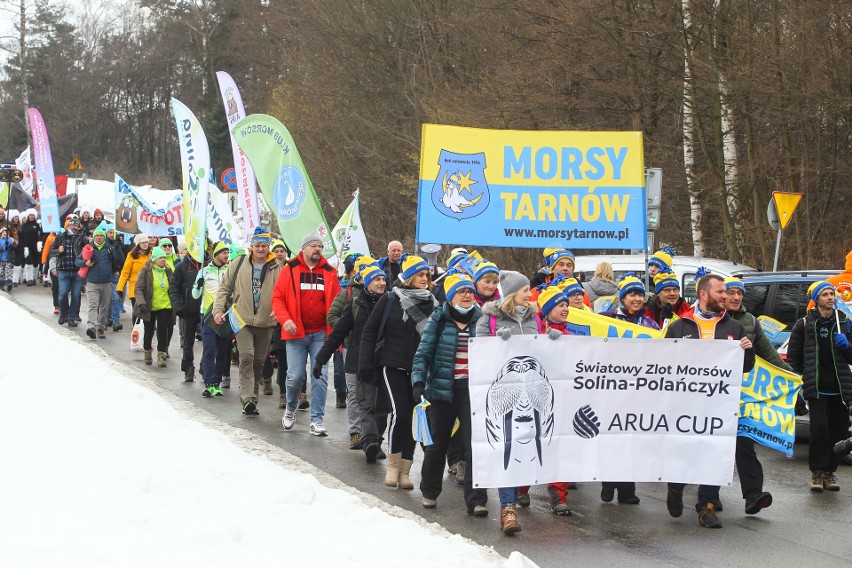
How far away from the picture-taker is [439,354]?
8.55m

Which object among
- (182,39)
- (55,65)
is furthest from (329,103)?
(55,65)

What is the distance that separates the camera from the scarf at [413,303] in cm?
955

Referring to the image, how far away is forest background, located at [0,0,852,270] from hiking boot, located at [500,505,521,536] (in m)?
14.2

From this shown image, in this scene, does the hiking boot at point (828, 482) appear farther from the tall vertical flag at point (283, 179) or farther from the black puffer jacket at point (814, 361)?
the tall vertical flag at point (283, 179)

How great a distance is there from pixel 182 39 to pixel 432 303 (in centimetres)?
6427

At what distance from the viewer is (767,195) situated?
23.8 metres

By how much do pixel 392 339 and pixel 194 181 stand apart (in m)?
7.46

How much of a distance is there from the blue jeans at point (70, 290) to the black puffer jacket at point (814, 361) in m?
15.5

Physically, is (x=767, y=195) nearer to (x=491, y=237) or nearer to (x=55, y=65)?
(x=491, y=237)

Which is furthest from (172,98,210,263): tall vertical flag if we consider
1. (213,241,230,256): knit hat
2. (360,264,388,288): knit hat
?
(360,264,388,288): knit hat

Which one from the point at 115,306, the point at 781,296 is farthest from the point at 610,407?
the point at 115,306

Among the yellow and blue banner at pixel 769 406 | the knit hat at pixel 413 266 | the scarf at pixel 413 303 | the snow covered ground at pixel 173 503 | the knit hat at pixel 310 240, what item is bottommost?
the snow covered ground at pixel 173 503

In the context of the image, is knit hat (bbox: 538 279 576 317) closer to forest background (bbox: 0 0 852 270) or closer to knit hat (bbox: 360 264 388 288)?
knit hat (bbox: 360 264 388 288)

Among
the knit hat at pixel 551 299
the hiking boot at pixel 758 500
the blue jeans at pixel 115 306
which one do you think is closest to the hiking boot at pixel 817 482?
the hiking boot at pixel 758 500
